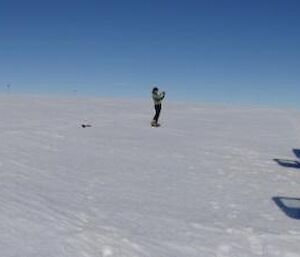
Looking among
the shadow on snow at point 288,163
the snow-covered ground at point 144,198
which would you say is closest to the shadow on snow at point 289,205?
the snow-covered ground at point 144,198

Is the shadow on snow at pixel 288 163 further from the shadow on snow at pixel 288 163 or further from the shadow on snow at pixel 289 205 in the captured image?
the shadow on snow at pixel 289 205

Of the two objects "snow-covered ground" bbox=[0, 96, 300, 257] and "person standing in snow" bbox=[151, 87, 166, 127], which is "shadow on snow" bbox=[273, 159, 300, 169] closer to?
"snow-covered ground" bbox=[0, 96, 300, 257]

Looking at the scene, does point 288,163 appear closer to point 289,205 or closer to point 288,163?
point 288,163

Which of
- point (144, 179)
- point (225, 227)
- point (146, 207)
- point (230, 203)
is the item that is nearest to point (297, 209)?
point (230, 203)

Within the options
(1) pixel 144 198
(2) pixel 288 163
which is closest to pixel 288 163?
(2) pixel 288 163

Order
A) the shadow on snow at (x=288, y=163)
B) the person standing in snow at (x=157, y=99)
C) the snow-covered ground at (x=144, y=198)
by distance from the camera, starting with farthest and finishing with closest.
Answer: the person standing in snow at (x=157, y=99) < the shadow on snow at (x=288, y=163) < the snow-covered ground at (x=144, y=198)

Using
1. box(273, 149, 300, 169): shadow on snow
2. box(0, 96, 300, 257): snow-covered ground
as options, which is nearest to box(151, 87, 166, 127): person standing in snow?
box(0, 96, 300, 257): snow-covered ground
